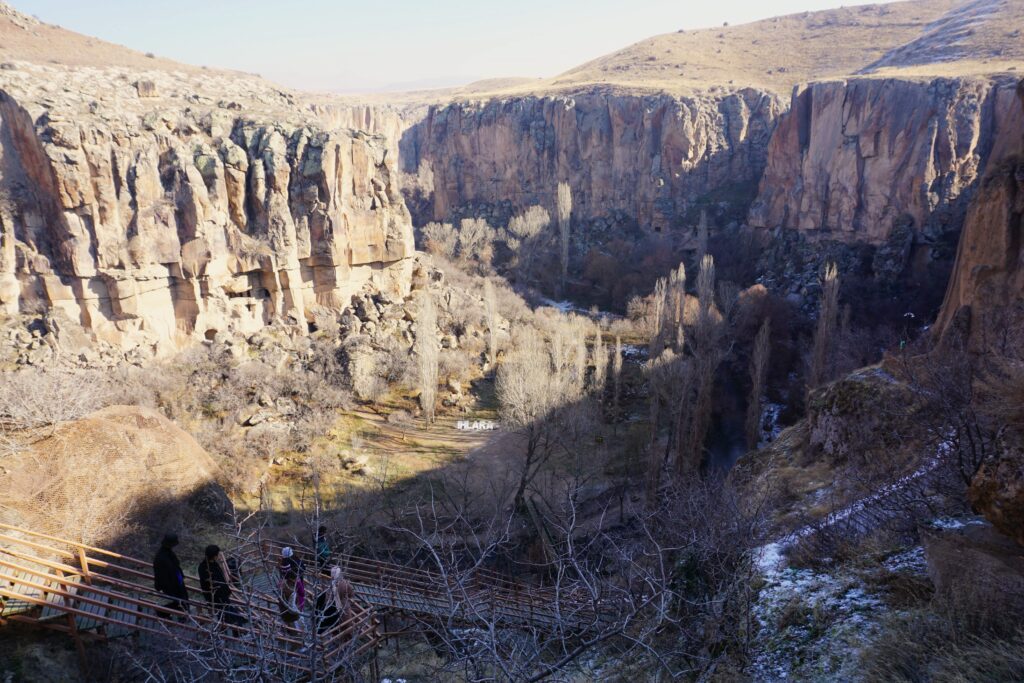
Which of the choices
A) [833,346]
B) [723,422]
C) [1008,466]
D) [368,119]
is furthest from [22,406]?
[368,119]

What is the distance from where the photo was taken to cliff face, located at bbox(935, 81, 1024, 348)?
443 inches

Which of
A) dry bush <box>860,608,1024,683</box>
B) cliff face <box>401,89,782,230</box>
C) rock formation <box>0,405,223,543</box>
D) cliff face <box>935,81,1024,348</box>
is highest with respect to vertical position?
cliff face <box>401,89,782,230</box>

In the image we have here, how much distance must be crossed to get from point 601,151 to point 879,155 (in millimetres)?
19317

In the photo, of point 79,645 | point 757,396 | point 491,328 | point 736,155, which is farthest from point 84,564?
point 736,155

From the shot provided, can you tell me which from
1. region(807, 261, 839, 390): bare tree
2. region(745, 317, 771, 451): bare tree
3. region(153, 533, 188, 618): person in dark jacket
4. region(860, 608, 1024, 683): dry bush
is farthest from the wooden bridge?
region(807, 261, 839, 390): bare tree

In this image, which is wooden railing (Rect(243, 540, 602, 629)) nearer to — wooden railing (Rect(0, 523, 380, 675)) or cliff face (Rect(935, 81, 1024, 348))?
wooden railing (Rect(0, 523, 380, 675))

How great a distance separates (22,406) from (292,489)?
5.93 meters

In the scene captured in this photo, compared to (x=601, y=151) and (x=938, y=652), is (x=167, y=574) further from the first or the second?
(x=601, y=151)

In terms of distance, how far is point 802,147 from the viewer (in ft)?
118

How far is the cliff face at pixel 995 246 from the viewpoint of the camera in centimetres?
1124

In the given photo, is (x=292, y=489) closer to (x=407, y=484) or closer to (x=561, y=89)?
(x=407, y=484)

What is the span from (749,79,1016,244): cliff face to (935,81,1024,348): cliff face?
18.4 metres

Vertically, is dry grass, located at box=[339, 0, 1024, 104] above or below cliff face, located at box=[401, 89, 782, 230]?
above

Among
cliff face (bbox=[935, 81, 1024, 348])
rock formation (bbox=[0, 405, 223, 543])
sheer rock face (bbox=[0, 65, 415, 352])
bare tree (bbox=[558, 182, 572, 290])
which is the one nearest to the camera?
rock formation (bbox=[0, 405, 223, 543])
